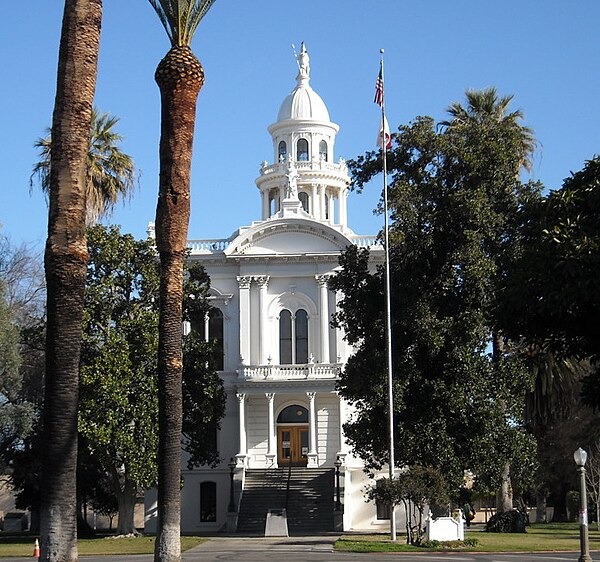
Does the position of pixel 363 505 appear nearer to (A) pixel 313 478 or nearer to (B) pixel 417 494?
(A) pixel 313 478

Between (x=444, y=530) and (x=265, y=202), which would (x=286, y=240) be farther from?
(x=444, y=530)

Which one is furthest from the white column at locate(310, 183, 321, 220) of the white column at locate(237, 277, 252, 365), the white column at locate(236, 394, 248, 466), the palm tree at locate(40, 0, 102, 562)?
the palm tree at locate(40, 0, 102, 562)

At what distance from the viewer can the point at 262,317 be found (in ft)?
177

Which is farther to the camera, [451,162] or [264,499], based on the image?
[264,499]

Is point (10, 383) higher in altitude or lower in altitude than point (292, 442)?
higher

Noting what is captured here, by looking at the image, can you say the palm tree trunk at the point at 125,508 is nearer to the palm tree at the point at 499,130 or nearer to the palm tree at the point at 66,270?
the palm tree at the point at 499,130

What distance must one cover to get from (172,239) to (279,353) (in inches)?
1248

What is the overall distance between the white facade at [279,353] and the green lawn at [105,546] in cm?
782

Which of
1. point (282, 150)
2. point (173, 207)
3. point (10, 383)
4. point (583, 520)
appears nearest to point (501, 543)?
point (583, 520)

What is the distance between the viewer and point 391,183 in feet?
139

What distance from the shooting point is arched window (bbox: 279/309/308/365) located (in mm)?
54719

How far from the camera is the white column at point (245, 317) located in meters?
54.0

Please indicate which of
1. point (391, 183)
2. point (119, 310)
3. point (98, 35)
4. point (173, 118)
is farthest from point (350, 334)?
point (98, 35)

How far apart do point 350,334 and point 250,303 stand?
476 inches
